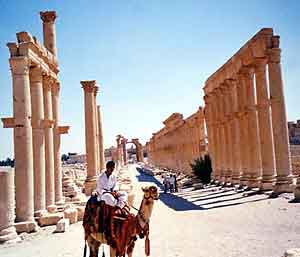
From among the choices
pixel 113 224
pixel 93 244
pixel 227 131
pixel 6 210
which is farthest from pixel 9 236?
pixel 227 131

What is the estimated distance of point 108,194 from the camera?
709cm

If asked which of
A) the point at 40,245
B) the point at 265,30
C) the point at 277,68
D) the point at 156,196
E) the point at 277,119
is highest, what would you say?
the point at 265,30

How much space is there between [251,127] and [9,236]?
1484 centimetres

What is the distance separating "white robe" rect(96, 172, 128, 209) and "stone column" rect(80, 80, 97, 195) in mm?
21505

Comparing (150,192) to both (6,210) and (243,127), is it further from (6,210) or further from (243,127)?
(243,127)

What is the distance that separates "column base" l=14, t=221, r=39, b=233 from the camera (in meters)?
14.0

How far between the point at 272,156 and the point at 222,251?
40.7 ft

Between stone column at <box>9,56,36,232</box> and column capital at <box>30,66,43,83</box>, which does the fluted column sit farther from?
stone column at <box>9,56,36,232</box>

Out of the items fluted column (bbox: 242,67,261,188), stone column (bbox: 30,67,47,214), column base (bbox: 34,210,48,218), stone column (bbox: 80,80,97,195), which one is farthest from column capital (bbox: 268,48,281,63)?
stone column (bbox: 80,80,97,195)

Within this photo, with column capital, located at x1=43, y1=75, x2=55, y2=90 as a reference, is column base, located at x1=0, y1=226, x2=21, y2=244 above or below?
below

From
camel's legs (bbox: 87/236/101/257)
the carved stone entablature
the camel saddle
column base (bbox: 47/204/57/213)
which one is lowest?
column base (bbox: 47/204/57/213)

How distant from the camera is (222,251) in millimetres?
9406

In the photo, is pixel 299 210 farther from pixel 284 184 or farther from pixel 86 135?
pixel 86 135

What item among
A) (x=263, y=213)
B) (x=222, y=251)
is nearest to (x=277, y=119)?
(x=263, y=213)
